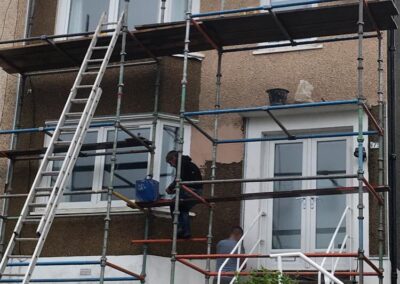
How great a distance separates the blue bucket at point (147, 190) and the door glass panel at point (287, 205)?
1813mm

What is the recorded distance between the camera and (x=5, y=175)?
15.2 m

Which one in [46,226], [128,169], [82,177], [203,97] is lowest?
[46,226]

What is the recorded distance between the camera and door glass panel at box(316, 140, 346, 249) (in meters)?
13.6

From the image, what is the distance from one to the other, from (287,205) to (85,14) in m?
4.98

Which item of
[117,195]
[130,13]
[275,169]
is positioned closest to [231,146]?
[275,169]

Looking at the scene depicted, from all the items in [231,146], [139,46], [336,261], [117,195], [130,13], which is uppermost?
[130,13]

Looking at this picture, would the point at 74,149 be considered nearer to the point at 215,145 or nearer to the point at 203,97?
the point at 215,145

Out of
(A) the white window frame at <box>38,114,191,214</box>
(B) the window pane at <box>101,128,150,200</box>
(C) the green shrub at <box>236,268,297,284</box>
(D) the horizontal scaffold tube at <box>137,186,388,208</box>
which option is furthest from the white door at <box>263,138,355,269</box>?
(C) the green shrub at <box>236,268,297,284</box>

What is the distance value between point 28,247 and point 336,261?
4.99 metres

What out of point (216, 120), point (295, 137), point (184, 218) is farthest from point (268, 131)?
point (184, 218)

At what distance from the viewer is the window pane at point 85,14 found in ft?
52.7

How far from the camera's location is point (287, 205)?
46.0 feet

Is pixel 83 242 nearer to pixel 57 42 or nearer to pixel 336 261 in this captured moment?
pixel 57 42

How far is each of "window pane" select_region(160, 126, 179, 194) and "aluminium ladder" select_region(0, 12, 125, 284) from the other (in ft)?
4.84
